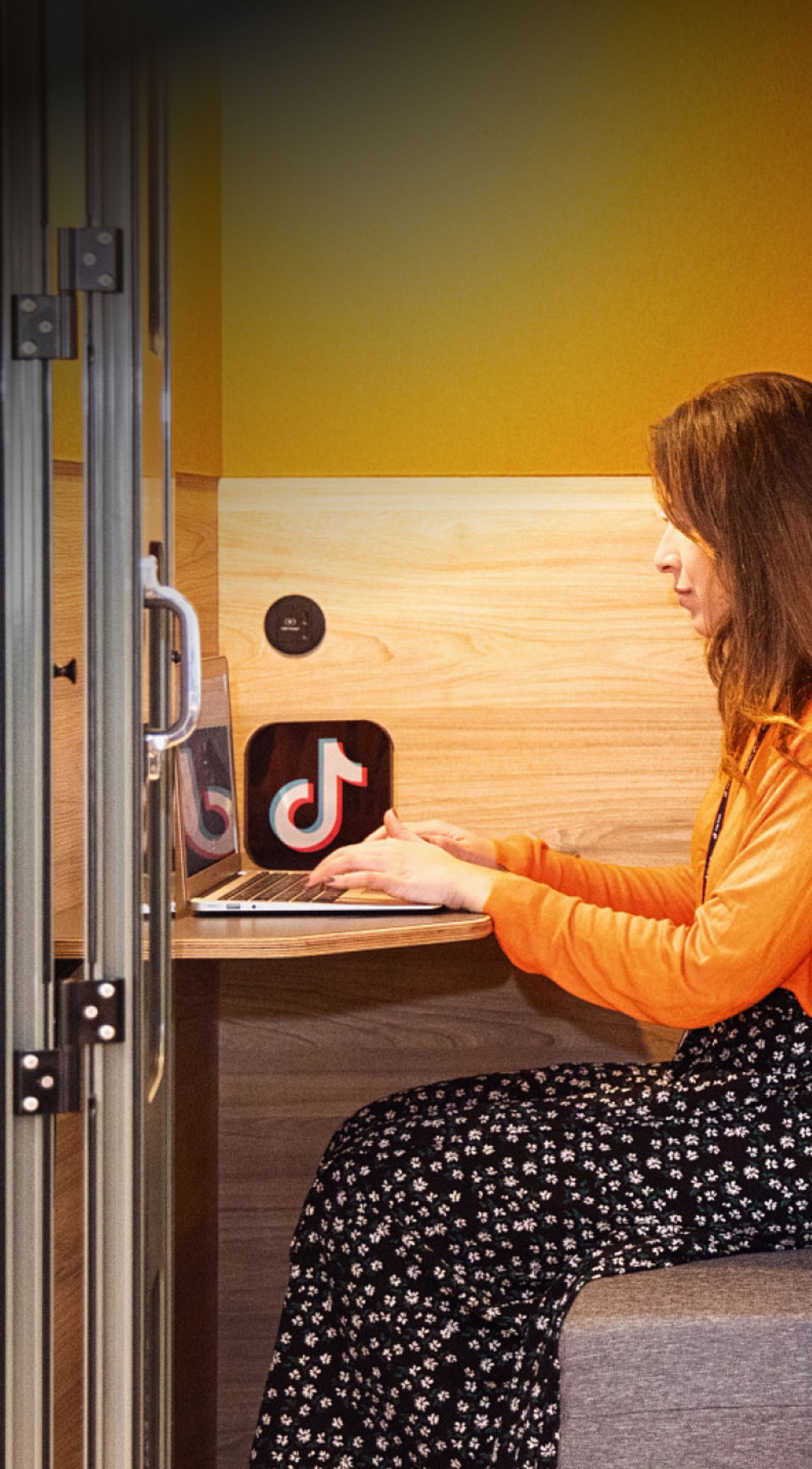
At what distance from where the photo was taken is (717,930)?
1590 millimetres

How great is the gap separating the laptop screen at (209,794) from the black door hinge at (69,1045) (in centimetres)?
62

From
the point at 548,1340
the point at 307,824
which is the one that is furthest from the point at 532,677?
the point at 548,1340

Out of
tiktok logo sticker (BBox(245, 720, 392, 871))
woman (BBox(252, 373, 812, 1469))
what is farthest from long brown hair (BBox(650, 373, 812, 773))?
tiktok logo sticker (BBox(245, 720, 392, 871))

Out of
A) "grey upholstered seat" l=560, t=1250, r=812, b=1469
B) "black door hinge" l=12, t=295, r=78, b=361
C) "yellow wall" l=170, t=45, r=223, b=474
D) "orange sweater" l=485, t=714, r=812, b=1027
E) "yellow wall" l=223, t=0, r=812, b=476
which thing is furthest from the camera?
"yellow wall" l=223, t=0, r=812, b=476

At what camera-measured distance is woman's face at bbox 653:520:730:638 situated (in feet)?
5.76

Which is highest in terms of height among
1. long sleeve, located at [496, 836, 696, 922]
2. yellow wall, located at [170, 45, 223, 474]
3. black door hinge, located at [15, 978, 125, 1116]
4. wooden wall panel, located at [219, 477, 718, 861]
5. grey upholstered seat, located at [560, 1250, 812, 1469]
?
yellow wall, located at [170, 45, 223, 474]

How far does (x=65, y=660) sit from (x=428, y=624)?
115 cm

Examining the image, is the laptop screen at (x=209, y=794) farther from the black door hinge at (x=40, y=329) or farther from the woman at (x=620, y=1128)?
the black door hinge at (x=40, y=329)

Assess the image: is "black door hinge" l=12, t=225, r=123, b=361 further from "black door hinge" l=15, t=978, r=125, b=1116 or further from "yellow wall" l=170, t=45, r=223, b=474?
"yellow wall" l=170, t=45, r=223, b=474

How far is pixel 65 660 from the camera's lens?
1.19 metres

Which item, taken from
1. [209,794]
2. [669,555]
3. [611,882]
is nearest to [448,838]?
[611,882]

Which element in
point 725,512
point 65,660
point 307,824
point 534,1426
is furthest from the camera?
point 307,824

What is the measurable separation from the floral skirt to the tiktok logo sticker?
62 cm

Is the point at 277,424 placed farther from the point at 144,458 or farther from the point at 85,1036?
the point at 85,1036
